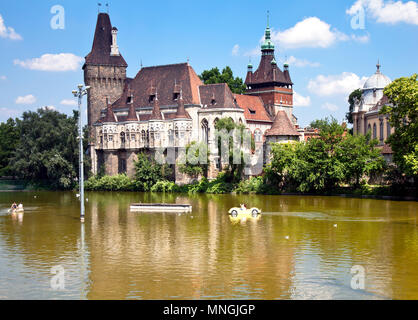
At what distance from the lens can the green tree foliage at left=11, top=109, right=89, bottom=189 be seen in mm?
82875

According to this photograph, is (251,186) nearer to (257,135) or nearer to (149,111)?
(149,111)

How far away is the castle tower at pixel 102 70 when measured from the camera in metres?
89.0

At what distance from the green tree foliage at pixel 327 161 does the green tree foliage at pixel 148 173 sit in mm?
18491

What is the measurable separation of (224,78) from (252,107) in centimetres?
1476

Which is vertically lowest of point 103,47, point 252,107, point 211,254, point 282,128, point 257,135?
point 211,254

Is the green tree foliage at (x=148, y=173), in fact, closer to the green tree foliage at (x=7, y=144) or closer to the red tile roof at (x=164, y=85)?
the red tile roof at (x=164, y=85)

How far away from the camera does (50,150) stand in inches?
3344

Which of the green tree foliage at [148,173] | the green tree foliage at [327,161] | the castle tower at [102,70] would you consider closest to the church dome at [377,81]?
the green tree foliage at [327,161]

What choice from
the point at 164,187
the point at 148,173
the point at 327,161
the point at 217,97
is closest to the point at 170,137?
the point at 148,173

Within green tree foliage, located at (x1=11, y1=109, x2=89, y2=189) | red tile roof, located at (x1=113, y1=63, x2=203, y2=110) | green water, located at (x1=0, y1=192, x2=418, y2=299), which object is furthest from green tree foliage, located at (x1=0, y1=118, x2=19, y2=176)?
green water, located at (x1=0, y1=192, x2=418, y2=299)

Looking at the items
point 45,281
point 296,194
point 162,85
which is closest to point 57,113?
point 162,85

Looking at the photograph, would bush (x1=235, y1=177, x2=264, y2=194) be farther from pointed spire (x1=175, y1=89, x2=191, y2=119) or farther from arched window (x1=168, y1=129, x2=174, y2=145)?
arched window (x1=168, y1=129, x2=174, y2=145)

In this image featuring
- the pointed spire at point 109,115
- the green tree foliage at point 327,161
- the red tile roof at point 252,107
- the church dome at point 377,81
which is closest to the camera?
the green tree foliage at point 327,161

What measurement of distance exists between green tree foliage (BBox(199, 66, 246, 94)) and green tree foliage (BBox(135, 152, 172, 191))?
34291 millimetres
